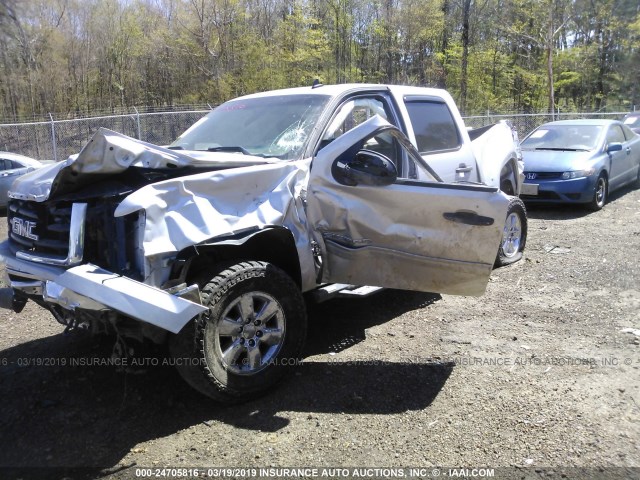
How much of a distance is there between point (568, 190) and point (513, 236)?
356 cm

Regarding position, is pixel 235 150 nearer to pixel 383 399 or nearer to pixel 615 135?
pixel 383 399

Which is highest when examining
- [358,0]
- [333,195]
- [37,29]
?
[358,0]

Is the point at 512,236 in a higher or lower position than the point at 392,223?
lower

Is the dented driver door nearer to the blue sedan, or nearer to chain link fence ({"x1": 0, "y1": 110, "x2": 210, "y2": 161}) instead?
the blue sedan

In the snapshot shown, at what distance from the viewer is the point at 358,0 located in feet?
130

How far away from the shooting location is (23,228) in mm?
3619

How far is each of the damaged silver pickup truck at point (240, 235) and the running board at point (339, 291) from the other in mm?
15

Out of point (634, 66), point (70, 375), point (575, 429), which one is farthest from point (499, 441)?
point (634, 66)

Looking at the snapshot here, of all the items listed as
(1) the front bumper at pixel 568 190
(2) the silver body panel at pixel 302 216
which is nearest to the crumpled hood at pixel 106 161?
(2) the silver body panel at pixel 302 216

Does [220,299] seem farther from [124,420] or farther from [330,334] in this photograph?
[330,334]

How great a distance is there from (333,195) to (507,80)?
4115 centimetres

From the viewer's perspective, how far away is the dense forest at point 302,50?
1316 inches

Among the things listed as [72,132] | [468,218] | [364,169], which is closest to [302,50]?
[72,132]

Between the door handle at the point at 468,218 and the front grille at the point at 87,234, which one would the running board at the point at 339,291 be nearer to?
the door handle at the point at 468,218
